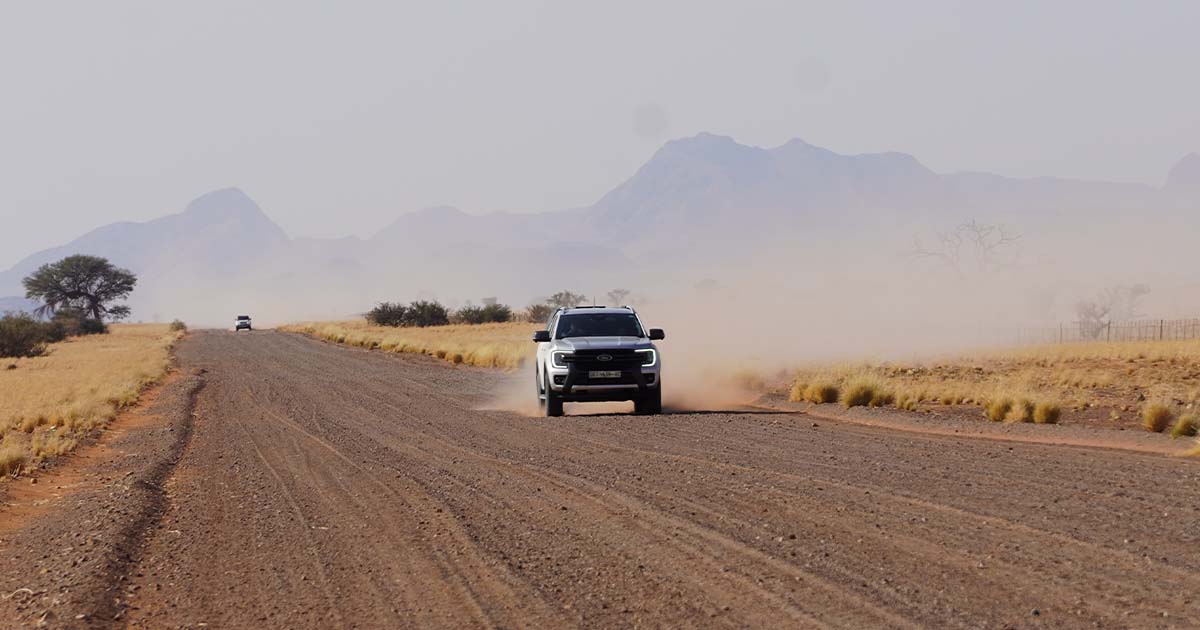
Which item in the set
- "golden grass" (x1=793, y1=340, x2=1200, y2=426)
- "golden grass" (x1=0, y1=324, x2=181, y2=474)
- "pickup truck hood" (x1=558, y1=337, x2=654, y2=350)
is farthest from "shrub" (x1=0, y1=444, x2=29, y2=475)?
"golden grass" (x1=793, y1=340, x2=1200, y2=426)

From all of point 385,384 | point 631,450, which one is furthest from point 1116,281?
point 631,450

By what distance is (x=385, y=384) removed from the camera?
33156mm

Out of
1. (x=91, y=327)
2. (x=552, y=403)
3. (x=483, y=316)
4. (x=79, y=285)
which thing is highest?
(x=79, y=285)

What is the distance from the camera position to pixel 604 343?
2098 cm

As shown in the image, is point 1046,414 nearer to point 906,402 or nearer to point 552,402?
point 906,402

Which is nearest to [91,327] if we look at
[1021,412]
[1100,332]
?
[1100,332]

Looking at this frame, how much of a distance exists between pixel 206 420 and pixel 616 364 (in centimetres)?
857

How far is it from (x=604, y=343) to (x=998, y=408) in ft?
21.9

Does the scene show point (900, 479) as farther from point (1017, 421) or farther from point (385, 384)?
point (385, 384)

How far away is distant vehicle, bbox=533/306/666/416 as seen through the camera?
2075 centimetres

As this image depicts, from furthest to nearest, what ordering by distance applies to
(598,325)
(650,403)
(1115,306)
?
1. (1115,306)
2. (598,325)
3. (650,403)

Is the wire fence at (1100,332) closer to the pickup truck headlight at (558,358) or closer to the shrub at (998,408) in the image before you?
the shrub at (998,408)

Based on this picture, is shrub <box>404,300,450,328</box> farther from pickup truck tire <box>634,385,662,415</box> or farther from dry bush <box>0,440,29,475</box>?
dry bush <box>0,440,29,475</box>

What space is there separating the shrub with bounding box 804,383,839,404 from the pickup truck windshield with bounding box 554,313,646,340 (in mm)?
4329
